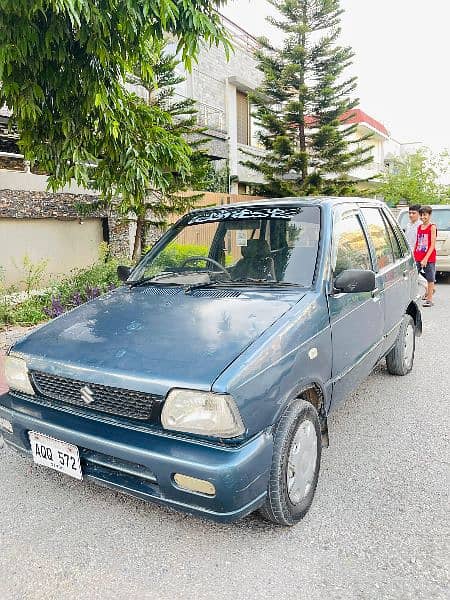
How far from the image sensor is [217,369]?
206cm

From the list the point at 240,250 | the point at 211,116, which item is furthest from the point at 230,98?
the point at 240,250

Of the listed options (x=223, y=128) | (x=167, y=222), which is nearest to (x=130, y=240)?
(x=167, y=222)

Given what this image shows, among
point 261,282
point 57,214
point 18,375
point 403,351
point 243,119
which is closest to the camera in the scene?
point 18,375

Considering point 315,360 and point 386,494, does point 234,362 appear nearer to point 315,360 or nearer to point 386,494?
point 315,360

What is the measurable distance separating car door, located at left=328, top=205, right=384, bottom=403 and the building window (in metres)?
18.3

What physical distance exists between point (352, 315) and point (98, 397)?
169 centimetres

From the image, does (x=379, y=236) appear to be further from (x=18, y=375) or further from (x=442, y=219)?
(x=442, y=219)

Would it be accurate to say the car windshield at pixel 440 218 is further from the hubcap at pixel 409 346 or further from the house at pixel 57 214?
the hubcap at pixel 409 346

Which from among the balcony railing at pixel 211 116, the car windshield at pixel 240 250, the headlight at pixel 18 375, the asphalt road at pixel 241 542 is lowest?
the asphalt road at pixel 241 542

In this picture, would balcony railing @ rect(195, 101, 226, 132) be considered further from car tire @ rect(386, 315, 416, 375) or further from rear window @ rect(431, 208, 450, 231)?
car tire @ rect(386, 315, 416, 375)

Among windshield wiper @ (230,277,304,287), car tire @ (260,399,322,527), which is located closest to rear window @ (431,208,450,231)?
windshield wiper @ (230,277,304,287)

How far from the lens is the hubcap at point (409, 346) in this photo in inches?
180

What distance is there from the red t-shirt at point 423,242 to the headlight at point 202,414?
674cm

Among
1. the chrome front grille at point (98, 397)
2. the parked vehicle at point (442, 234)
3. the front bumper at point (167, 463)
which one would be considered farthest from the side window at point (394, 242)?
the parked vehicle at point (442, 234)
